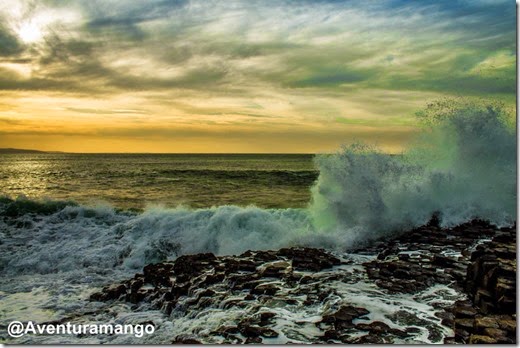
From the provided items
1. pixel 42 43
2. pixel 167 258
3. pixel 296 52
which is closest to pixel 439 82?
pixel 296 52

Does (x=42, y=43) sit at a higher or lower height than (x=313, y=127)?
higher

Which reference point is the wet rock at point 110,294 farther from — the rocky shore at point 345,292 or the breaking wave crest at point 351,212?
the breaking wave crest at point 351,212

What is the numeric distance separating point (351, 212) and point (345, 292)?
4173 mm

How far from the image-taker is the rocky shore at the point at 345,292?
4.21 metres

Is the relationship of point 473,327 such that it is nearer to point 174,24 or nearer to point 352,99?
point 352,99

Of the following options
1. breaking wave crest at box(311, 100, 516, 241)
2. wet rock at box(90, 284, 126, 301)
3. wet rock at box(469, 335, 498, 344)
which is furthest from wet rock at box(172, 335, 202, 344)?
breaking wave crest at box(311, 100, 516, 241)

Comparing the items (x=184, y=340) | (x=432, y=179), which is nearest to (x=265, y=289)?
(x=184, y=340)

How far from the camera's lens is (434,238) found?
25.0 ft

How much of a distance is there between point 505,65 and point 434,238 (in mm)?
3375

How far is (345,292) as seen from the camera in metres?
5.25

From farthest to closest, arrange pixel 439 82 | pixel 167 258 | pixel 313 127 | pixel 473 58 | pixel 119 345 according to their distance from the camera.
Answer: pixel 313 127 → pixel 167 258 → pixel 439 82 → pixel 473 58 → pixel 119 345

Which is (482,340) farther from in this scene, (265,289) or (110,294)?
(110,294)

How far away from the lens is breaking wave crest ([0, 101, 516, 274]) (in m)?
8.60

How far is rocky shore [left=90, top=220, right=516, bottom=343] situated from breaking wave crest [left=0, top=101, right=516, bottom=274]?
106 centimetres
